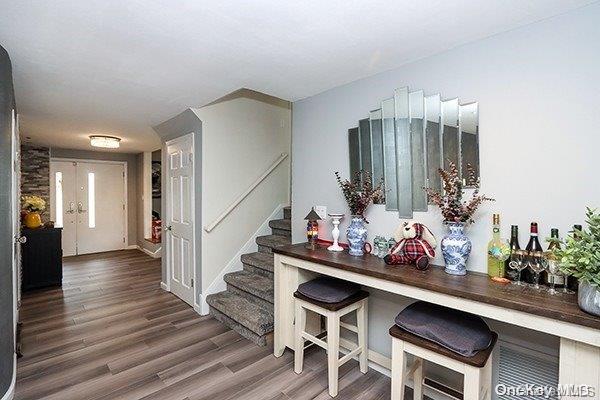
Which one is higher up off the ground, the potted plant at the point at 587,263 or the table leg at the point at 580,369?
the potted plant at the point at 587,263

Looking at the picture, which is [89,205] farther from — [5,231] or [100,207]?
[5,231]

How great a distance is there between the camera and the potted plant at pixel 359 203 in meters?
2.10

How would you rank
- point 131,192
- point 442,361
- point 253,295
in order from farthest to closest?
point 131,192 < point 253,295 < point 442,361

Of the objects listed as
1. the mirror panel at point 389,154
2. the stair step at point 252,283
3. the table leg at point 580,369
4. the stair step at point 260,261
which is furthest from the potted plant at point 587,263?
the stair step at point 260,261

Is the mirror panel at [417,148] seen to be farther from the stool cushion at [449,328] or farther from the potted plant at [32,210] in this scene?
the potted plant at [32,210]

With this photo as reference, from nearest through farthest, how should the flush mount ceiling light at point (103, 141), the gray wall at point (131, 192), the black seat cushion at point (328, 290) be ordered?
the black seat cushion at point (328, 290), the flush mount ceiling light at point (103, 141), the gray wall at point (131, 192)

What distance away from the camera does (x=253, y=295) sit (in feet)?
9.89

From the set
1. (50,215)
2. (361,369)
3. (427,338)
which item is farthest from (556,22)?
(50,215)

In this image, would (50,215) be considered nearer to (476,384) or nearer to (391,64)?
(391,64)

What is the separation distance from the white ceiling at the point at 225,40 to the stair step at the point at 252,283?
6.04 feet

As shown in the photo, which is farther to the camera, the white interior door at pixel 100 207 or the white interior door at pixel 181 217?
the white interior door at pixel 100 207

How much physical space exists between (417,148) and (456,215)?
0.52 m

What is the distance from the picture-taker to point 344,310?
195 cm
